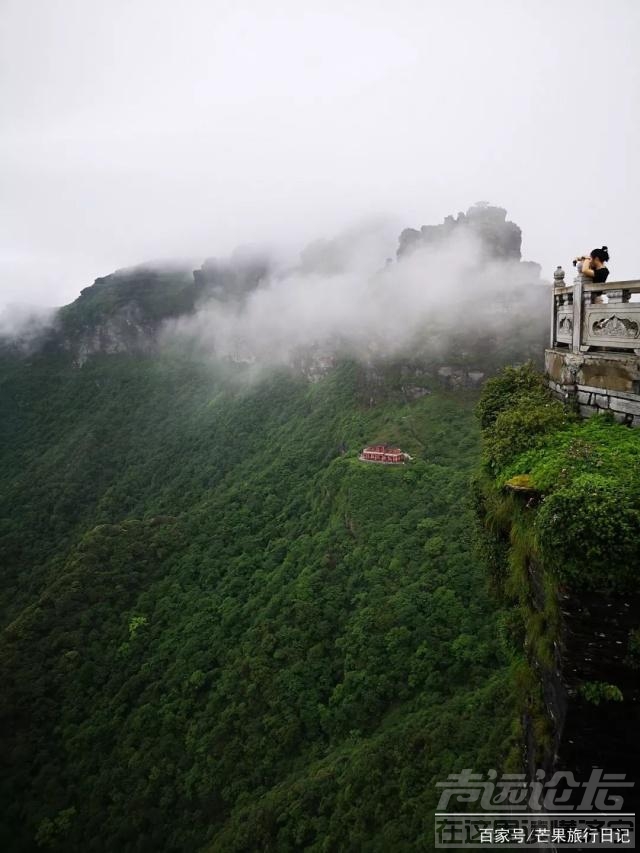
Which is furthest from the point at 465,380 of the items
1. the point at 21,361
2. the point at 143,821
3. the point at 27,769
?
the point at 21,361

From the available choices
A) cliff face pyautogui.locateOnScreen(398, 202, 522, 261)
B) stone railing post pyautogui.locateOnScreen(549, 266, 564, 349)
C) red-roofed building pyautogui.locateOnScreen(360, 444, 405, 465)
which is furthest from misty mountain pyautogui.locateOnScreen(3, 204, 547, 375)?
stone railing post pyautogui.locateOnScreen(549, 266, 564, 349)

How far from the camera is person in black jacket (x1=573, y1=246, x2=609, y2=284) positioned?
27.9 feet

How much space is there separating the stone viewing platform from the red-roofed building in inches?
1235

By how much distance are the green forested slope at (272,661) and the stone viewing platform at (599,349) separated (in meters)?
7.54

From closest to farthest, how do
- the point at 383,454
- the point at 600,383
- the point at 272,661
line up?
the point at 600,383 < the point at 272,661 < the point at 383,454

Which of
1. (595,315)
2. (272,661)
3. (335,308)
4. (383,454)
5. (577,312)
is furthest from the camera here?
(335,308)

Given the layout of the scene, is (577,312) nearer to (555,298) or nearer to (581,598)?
(555,298)

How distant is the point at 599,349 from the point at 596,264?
1762 millimetres

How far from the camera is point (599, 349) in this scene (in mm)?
8164

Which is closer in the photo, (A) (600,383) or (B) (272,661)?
(A) (600,383)

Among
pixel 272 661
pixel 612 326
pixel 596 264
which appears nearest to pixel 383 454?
pixel 272 661

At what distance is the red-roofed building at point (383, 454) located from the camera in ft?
133

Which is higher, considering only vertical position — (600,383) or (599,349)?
(599,349)

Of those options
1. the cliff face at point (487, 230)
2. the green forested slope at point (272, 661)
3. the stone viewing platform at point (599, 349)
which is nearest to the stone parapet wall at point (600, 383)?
the stone viewing platform at point (599, 349)
